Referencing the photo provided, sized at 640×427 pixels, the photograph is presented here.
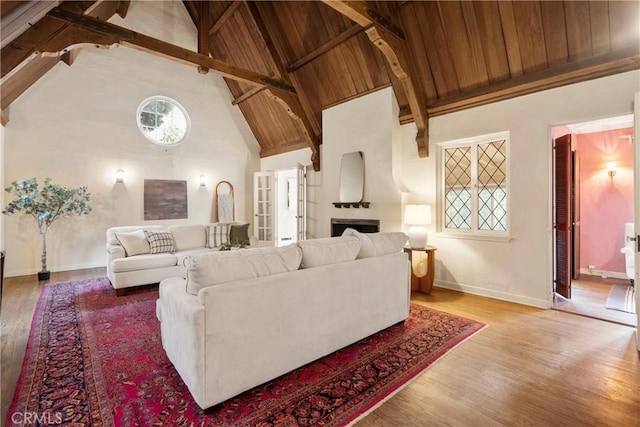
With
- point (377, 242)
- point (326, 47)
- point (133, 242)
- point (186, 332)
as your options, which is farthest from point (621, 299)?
point (133, 242)

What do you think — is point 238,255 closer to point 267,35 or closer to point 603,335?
point 603,335

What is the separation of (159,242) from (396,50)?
14.7 ft

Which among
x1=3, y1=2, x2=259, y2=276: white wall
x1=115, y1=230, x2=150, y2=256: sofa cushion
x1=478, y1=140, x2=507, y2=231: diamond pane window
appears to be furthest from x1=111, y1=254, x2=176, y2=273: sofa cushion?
x1=478, y1=140, x2=507, y2=231: diamond pane window

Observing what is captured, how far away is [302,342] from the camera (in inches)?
84.1

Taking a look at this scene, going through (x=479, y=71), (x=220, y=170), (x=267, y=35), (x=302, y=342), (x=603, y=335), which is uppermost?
(x=267, y=35)

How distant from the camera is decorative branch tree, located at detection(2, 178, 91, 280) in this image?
4625mm

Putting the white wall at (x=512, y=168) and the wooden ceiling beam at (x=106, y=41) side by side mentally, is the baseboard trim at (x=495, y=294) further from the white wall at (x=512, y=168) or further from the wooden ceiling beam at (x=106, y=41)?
the wooden ceiling beam at (x=106, y=41)

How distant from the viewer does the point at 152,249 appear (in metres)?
4.54

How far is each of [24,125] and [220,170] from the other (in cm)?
362

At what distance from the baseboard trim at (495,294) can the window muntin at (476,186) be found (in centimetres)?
76

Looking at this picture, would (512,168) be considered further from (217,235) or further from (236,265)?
(217,235)

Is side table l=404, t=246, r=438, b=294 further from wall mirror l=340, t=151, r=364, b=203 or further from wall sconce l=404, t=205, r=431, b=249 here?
wall mirror l=340, t=151, r=364, b=203

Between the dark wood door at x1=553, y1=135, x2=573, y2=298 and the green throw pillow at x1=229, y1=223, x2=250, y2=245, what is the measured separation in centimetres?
472

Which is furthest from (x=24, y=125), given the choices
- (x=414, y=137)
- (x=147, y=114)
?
(x=414, y=137)
